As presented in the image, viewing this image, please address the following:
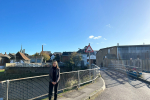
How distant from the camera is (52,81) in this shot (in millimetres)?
3963

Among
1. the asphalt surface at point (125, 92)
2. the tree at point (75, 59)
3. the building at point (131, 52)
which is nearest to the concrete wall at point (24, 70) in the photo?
the tree at point (75, 59)

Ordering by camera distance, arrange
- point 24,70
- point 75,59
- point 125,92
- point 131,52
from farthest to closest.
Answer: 1. point 24,70
2. point 131,52
3. point 75,59
4. point 125,92

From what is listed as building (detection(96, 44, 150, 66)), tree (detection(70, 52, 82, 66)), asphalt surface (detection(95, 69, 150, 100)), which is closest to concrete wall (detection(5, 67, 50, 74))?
tree (detection(70, 52, 82, 66))

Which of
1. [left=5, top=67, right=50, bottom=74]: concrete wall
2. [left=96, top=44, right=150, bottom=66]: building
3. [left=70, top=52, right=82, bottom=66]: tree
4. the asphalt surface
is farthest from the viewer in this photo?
[left=5, top=67, right=50, bottom=74]: concrete wall

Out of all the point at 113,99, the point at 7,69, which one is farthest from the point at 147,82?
the point at 7,69

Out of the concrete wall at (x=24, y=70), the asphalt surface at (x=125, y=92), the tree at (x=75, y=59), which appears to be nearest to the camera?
the asphalt surface at (x=125, y=92)

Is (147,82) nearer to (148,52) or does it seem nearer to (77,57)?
(77,57)

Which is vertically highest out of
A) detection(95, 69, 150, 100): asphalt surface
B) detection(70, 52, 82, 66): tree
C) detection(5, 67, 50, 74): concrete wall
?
detection(70, 52, 82, 66): tree

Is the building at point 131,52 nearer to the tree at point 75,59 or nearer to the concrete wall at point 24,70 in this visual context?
the tree at point 75,59

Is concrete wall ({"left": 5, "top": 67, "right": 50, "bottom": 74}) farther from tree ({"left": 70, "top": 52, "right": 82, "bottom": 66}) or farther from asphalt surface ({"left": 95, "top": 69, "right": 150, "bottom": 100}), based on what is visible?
asphalt surface ({"left": 95, "top": 69, "right": 150, "bottom": 100})

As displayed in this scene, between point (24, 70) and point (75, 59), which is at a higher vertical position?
point (75, 59)

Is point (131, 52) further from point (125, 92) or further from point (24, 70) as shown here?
point (24, 70)

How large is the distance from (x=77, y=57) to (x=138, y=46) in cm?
1907

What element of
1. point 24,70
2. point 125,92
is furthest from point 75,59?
point 24,70
